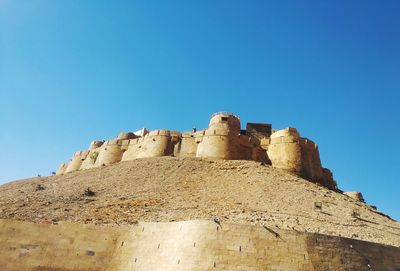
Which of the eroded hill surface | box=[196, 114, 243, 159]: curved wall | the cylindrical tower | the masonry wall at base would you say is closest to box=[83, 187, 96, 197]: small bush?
the eroded hill surface

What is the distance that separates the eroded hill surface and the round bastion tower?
3.43ft

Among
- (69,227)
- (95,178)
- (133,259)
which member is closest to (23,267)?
(69,227)

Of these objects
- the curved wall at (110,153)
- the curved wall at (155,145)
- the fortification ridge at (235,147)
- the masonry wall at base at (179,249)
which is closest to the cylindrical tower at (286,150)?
the fortification ridge at (235,147)

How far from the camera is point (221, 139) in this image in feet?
79.4

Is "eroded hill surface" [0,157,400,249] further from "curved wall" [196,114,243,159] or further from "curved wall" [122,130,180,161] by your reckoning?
"curved wall" [122,130,180,161]

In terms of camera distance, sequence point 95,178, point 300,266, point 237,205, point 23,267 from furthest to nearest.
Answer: point 95,178
point 237,205
point 23,267
point 300,266

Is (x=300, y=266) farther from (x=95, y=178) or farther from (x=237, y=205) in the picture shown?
(x=95, y=178)

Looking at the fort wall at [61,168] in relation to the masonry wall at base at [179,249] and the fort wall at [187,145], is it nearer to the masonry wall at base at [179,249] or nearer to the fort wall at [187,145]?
the fort wall at [187,145]

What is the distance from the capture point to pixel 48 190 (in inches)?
784

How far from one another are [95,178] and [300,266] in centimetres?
1435

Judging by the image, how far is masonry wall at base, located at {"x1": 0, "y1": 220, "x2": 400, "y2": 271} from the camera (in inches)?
438

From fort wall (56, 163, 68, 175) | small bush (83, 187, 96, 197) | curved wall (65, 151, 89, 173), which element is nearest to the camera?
small bush (83, 187, 96, 197)

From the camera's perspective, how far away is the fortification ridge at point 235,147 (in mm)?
23359

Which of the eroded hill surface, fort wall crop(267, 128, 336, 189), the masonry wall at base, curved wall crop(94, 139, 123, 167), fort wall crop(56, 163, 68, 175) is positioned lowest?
the masonry wall at base
